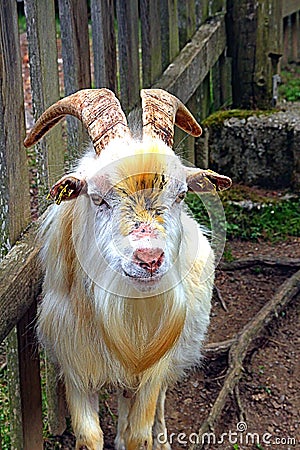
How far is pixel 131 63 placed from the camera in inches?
187

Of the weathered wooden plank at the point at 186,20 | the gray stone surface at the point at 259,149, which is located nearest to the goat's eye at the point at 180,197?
the weathered wooden plank at the point at 186,20

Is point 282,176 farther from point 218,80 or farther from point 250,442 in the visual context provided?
point 250,442

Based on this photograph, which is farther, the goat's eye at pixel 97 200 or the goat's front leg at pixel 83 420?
the goat's front leg at pixel 83 420

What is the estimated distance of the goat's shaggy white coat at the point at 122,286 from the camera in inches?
116

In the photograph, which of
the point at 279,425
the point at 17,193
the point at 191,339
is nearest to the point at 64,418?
the point at 191,339

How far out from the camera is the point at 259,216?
622 cm

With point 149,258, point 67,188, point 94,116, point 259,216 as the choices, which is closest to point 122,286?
point 149,258

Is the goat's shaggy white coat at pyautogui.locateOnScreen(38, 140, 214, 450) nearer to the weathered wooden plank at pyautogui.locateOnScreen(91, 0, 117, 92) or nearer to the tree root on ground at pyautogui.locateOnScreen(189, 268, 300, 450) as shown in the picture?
the tree root on ground at pyautogui.locateOnScreen(189, 268, 300, 450)

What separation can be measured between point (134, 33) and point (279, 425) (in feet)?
7.72

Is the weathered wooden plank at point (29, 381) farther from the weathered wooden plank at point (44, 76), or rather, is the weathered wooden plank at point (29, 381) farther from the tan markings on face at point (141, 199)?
the tan markings on face at point (141, 199)

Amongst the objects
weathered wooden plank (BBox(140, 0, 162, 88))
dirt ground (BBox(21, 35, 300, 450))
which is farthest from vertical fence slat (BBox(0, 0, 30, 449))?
weathered wooden plank (BBox(140, 0, 162, 88))

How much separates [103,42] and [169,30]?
4.45ft

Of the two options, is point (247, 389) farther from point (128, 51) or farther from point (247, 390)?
point (128, 51)

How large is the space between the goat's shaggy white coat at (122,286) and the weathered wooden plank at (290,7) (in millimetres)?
5741
